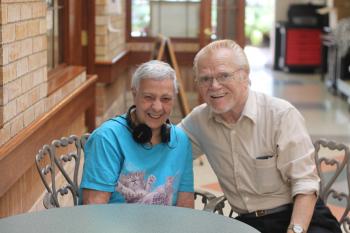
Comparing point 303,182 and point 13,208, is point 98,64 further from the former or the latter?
point 303,182

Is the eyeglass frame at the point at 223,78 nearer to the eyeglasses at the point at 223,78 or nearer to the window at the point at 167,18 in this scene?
the eyeglasses at the point at 223,78

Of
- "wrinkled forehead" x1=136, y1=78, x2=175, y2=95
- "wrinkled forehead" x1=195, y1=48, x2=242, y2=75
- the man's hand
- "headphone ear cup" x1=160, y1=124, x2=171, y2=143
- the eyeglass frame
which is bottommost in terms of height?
the man's hand

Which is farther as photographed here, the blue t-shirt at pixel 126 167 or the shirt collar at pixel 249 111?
the shirt collar at pixel 249 111

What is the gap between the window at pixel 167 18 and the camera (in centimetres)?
890

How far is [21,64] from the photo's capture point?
386cm

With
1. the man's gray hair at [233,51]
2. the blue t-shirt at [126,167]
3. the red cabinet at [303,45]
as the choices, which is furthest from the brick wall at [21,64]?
the red cabinet at [303,45]

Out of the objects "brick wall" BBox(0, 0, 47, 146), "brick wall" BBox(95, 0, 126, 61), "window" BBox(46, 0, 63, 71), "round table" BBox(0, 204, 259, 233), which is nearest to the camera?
"round table" BBox(0, 204, 259, 233)

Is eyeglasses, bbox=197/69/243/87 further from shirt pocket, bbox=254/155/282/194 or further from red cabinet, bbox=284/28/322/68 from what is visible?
red cabinet, bbox=284/28/322/68

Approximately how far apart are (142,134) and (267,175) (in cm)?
53

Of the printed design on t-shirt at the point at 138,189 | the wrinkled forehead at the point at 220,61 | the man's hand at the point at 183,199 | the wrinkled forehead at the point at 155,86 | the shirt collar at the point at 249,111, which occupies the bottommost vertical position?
the man's hand at the point at 183,199

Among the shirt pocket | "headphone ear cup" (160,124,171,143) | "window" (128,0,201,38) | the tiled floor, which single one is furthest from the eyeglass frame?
"window" (128,0,201,38)

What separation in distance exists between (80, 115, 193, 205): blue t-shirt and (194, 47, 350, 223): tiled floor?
238 cm

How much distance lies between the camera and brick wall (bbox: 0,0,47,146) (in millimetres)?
3479

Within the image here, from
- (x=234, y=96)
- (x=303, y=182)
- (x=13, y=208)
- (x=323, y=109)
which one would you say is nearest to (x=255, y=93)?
(x=234, y=96)
